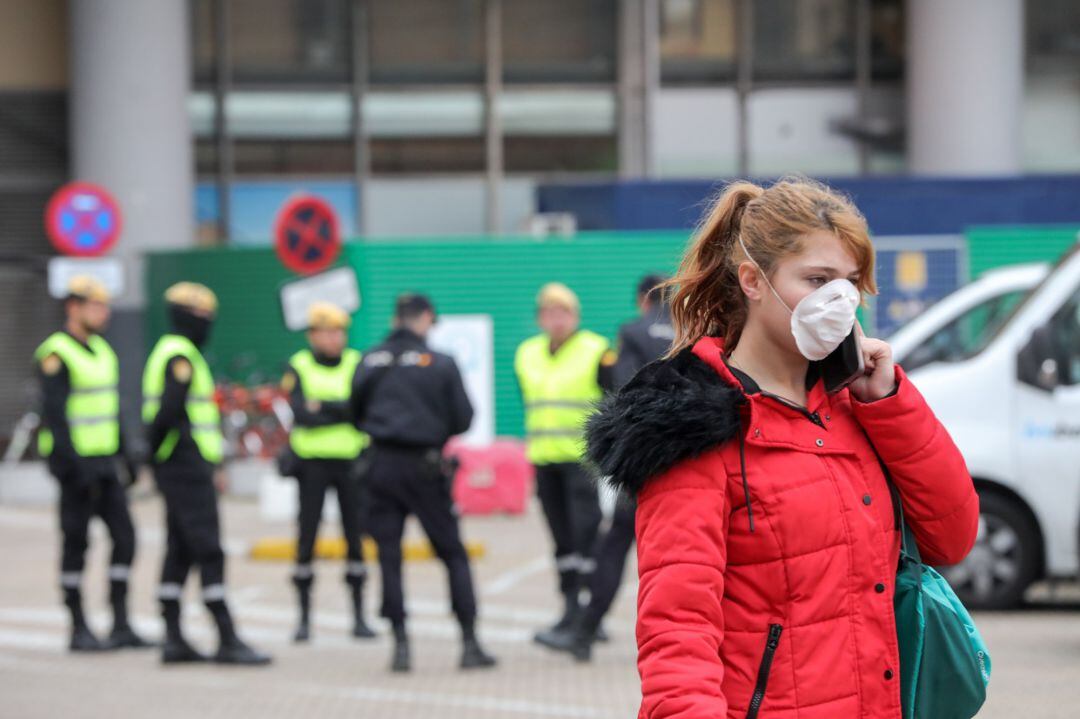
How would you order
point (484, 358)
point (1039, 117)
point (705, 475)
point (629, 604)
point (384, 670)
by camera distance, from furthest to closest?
1. point (1039, 117)
2. point (484, 358)
3. point (629, 604)
4. point (384, 670)
5. point (705, 475)

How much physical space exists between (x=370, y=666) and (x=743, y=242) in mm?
6759

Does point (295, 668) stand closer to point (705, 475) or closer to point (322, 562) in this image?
point (322, 562)

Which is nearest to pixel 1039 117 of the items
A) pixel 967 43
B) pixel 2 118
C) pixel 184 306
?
pixel 967 43

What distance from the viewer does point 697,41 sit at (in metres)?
26.3

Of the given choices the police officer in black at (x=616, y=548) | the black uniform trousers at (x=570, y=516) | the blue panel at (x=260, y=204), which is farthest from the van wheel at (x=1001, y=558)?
the blue panel at (x=260, y=204)

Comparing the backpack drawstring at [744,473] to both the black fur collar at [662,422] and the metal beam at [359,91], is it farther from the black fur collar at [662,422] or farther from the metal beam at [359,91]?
the metal beam at [359,91]

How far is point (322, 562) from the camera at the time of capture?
13.8 m

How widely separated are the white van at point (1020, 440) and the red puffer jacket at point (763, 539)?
7450 mm

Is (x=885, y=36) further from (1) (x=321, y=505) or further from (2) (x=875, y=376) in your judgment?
(2) (x=875, y=376)

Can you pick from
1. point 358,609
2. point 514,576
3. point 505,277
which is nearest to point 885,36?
point 505,277

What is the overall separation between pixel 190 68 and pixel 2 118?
2.68 meters

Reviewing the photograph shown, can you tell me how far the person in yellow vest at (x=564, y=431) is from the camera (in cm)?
988

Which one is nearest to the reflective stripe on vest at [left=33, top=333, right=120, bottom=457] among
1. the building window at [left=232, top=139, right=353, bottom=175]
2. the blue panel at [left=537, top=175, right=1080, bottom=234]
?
the blue panel at [left=537, top=175, right=1080, bottom=234]

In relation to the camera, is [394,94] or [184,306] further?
[394,94]
